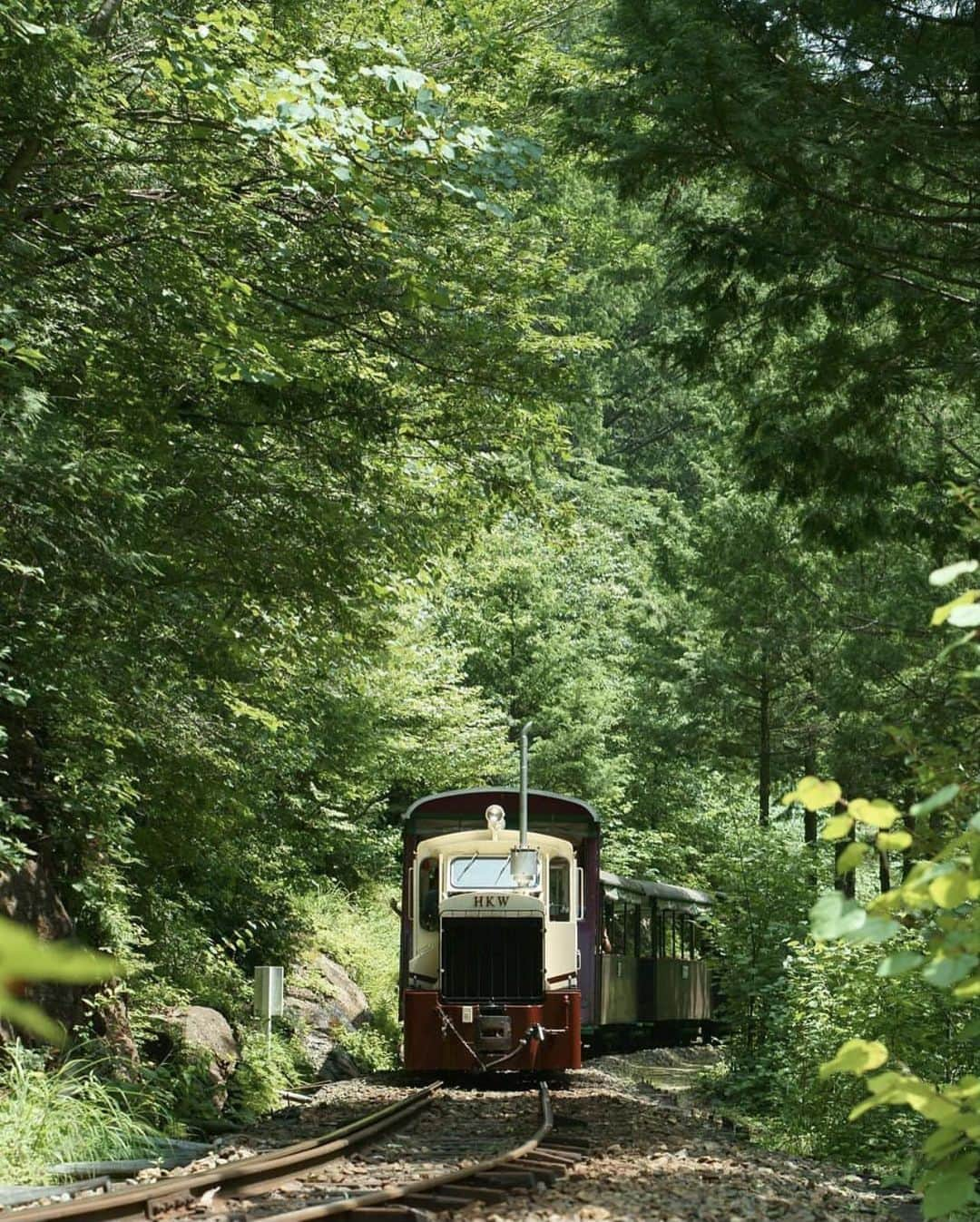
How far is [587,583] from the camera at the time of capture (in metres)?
41.3

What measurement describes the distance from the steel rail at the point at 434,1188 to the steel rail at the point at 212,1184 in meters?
0.54

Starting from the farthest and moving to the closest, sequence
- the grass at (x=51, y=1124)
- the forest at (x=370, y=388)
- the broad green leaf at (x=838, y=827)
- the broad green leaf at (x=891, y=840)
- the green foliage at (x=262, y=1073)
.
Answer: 1. the green foliage at (x=262, y=1073)
2. the forest at (x=370, y=388)
3. the grass at (x=51, y=1124)
4. the broad green leaf at (x=891, y=840)
5. the broad green leaf at (x=838, y=827)

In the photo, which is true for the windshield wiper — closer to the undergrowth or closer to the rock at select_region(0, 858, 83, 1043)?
the rock at select_region(0, 858, 83, 1043)

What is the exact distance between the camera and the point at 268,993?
51.7 feet

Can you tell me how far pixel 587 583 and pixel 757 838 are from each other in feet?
→ 72.8

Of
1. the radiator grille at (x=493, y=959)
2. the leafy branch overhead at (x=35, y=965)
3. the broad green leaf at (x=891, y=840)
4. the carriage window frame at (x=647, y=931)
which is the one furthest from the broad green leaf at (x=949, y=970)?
the carriage window frame at (x=647, y=931)

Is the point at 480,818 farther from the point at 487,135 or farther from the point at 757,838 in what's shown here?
the point at 487,135

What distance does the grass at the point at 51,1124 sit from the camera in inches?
337

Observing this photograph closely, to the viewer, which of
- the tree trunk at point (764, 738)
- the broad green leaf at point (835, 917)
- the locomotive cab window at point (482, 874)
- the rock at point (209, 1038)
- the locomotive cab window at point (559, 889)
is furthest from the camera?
the tree trunk at point (764, 738)

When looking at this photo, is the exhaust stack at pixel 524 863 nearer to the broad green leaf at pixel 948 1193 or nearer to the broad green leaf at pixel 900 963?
the broad green leaf at pixel 900 963

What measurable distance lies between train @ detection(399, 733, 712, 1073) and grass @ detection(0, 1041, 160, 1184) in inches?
189

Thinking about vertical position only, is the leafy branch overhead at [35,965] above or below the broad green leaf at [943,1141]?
above

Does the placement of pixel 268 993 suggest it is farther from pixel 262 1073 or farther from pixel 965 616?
pixel 965 616

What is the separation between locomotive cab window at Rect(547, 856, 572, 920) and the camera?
16.1m
